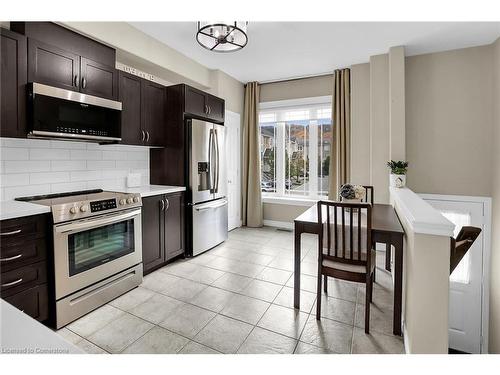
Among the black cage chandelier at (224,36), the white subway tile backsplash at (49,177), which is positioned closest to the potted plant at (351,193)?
the black cage chandelier at (224,36)

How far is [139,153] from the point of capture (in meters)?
3.58

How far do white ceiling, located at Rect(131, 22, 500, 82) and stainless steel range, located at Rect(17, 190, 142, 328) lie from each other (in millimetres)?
2179

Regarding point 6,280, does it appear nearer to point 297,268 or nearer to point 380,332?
point 297,268

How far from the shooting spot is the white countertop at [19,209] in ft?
5.91

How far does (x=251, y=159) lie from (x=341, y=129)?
1.77 meters

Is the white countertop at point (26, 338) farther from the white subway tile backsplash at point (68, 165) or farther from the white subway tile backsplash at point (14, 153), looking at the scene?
the white subway tile backsplash at point (68, 165)

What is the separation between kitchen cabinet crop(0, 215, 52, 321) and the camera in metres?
1.80

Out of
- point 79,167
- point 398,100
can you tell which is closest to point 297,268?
point 79,167

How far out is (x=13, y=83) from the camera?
6.68 feet

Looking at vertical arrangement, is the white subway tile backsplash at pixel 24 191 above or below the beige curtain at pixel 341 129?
below

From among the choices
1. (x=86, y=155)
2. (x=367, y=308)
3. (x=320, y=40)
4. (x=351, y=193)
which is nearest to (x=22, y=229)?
(x=86, y=155)

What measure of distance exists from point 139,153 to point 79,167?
840mm

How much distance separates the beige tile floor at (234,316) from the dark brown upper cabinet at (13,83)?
5.47 ft

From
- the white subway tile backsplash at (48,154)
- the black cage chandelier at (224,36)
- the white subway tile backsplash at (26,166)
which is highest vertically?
the black cage chandelier at (224,36)
